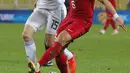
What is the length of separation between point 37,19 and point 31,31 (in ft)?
1.42

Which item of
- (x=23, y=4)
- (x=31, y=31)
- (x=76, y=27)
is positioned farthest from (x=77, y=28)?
(x=23, y=4)

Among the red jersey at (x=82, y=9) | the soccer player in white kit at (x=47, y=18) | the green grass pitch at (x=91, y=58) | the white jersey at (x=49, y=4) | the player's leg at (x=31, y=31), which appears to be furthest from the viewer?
the green grass pitch at (x=91, y=58)

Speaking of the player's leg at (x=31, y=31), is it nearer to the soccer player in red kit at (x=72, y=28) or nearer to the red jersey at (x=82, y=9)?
the soccer player in red kit at (x=72, y=28)

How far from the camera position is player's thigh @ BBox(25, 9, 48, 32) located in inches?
393

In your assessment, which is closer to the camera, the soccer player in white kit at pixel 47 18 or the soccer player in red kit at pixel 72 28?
the soccer player in red kit at pixel 72 28

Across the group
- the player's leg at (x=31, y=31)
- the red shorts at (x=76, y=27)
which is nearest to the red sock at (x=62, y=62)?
the red shorts at (x=76, y=27)

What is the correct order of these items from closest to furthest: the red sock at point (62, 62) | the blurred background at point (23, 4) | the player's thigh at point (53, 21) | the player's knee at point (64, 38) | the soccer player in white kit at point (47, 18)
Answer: the player's knee at point (64, 38), the red sock at point (62, 62), the soccer player in white kit at point (47, 18), the player's thigh at point (53, 21), the blurred background at point (23, 4)

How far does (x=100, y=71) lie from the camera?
1059cm

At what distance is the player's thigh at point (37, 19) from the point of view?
998 centimetres

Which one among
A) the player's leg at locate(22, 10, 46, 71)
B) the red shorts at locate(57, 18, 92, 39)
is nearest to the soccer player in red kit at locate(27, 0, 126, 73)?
the red shorts at locate(57, 18, 92, 39)

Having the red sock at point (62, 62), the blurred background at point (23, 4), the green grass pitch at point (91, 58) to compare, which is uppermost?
the red sock at point (62, 62)

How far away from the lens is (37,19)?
33.3 ft

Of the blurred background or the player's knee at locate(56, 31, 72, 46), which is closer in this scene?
the player's knee at locate(56, 31, 72, 46)

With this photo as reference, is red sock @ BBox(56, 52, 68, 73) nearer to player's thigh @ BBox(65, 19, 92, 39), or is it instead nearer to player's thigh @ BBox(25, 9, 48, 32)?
player's thigh @ BBox(65, 19, 92, 39)
